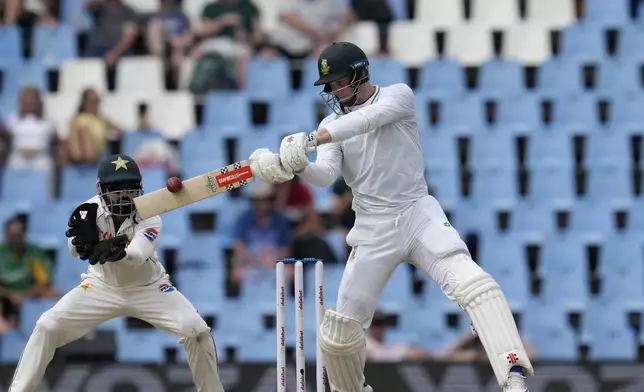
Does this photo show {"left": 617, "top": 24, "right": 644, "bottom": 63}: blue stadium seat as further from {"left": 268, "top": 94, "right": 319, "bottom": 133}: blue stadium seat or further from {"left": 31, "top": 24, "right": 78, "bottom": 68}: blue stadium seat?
{"left": 31, "top": 24, "right": 78, "bottom": 68}: blue stadium seat

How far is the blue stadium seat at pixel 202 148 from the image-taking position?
9.46m

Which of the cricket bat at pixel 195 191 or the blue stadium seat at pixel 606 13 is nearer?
the cricket bat at pixel 195 191

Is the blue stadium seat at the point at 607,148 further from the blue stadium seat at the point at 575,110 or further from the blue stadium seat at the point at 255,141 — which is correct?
the blue stadium seat at the point at 255,141

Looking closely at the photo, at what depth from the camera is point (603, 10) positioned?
10.3 metres

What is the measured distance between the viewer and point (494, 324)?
5426 mm

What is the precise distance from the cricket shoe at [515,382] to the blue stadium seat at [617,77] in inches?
195

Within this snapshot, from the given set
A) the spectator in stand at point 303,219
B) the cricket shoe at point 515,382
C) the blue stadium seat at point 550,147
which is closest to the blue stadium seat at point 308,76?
the spectator in stand at point 303,219

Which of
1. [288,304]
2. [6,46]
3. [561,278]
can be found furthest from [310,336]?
[6,46]

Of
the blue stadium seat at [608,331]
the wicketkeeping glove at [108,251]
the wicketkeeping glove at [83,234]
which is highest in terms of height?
the wicketkeeping glove at [83,234]

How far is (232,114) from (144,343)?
6.69ft

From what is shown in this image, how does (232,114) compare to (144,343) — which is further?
(232,114)

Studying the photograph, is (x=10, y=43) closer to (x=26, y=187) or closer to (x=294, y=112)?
(x=26, y=187)

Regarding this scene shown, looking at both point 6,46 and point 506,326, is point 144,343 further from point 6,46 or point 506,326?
point 506,326

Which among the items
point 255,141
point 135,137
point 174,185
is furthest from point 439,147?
point 174,185
